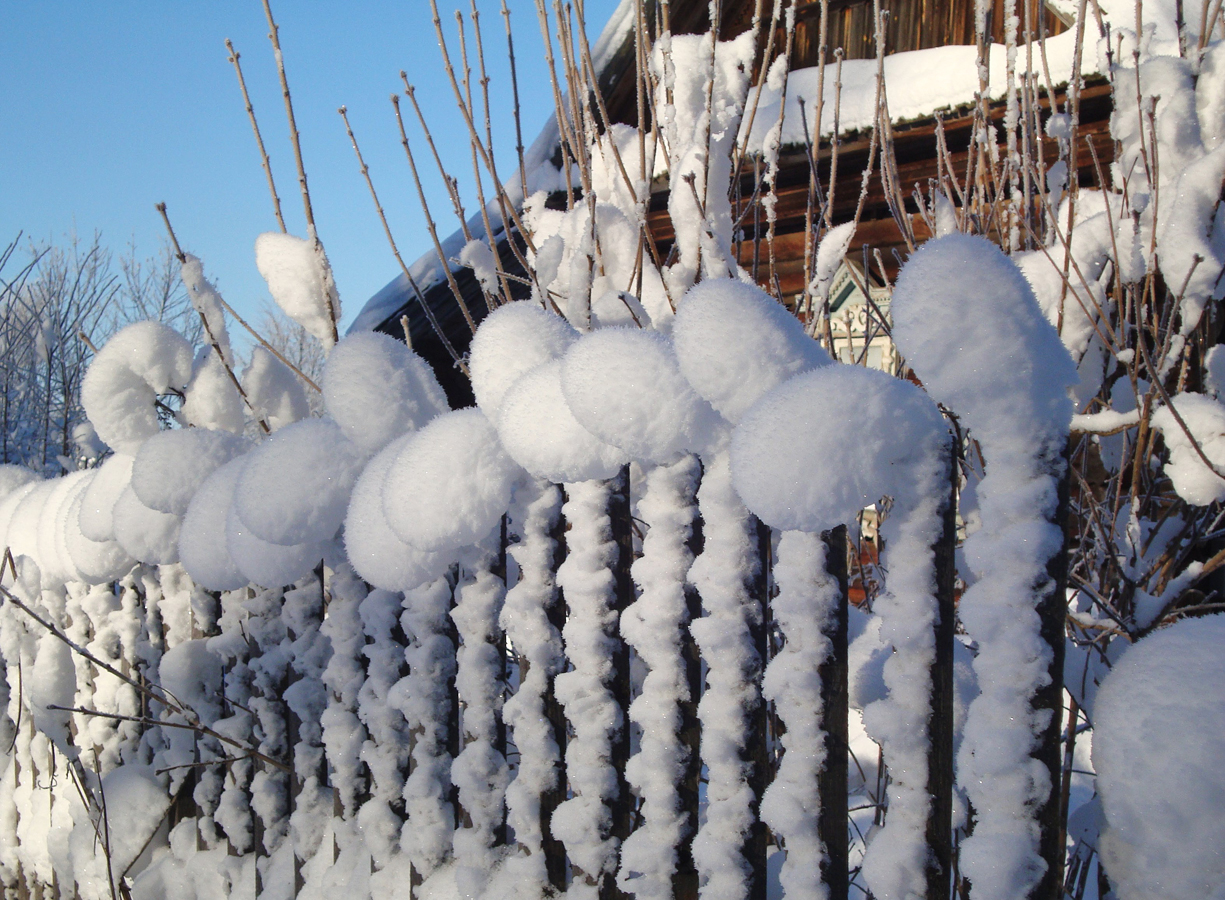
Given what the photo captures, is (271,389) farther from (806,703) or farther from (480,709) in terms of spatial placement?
(806,703)

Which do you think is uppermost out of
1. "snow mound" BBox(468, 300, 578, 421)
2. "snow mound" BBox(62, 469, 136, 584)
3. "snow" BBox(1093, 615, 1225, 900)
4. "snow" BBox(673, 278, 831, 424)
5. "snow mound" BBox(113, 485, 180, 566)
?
"snow" BBox(673, 278, 831, 424)

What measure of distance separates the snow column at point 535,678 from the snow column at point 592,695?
0.09 metres

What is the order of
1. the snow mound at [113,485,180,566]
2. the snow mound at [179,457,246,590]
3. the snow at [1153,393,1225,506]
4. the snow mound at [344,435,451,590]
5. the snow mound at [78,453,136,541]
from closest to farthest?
the snow mound at [344,435,451,590]
the snow at [1153,393,1225,506]
the snow mound at [179,457,246,590]
the snow mound at [113,485,180,566]
the snow mound at [78,453,136,541]

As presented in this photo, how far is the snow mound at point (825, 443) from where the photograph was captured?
816 mm

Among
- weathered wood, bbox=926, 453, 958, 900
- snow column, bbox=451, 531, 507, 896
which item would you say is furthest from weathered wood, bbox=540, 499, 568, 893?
weathered wood, bbox=926, 453, 958, 900

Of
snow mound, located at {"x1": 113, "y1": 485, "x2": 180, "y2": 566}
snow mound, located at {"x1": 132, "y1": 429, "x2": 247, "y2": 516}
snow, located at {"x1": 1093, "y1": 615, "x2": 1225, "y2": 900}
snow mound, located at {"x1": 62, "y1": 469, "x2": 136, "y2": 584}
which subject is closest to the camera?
snow, located at {"x1": 1093, "y1": 615, "x2": 1225, "y2": 900}

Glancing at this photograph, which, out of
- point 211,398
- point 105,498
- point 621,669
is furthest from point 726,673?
point 105,498

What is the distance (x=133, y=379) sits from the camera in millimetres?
1996

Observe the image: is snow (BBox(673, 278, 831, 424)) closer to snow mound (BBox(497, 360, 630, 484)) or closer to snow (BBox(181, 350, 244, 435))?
snow mound (BBox(497, 360, 630, 484))

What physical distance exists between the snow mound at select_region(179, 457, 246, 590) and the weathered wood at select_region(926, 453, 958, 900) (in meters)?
1.37

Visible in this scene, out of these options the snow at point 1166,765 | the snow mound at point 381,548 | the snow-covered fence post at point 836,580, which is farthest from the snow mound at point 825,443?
the snow mound at point 381,548

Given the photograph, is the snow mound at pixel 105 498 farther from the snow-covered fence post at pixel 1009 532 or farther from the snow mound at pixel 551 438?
the snow-covered fence post at pixel 1009 532

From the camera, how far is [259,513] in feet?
4.52

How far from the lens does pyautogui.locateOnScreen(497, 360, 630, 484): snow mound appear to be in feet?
3.49
